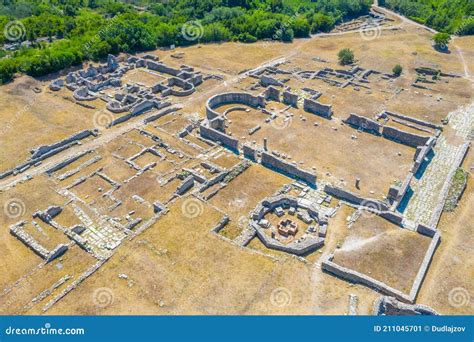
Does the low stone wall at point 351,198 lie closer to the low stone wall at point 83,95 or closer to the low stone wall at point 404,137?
the low stone wall at point 404,137

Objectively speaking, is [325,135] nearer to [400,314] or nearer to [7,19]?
[400,314]

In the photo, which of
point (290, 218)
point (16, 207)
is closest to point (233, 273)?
→ point (290, 218)

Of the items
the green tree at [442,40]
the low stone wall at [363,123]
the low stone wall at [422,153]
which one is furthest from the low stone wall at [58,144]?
the green tree at [442,40]

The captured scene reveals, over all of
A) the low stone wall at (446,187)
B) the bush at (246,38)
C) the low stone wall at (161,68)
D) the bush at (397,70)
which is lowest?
the low stone wall at (161,68)

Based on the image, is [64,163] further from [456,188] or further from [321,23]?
[321,23]

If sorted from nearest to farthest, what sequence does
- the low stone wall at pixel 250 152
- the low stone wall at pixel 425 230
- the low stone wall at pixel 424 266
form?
1. the low stone wall at pixel 424 266
2. the low stone wall at pixel 425 230
3. the low stone wall at pixel 250 152

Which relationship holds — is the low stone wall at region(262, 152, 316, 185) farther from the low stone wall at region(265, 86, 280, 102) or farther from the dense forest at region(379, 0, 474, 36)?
the dense forest at region(379, 0, 474, 36)

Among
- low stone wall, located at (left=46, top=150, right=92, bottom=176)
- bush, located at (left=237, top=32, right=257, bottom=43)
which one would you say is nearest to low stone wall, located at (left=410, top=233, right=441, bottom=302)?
low stone wall, located at (left=46, top=150, right=92, bottom=176)
